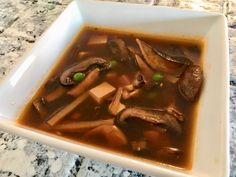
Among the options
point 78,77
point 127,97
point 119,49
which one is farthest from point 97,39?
point 127,97

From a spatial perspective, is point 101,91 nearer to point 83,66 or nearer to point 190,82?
point 83,66

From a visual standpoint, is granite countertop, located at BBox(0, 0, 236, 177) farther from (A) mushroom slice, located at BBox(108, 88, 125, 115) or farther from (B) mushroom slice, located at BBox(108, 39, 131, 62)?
(B) mushroom slice, located at BBox(108, 39, 131, 62)

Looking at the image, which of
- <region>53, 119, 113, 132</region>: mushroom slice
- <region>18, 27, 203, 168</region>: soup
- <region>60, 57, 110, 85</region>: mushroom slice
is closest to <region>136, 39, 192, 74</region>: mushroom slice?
<region>18, 27, 203, 168</region>: soup

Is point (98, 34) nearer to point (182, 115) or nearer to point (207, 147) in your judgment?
point (182, 115)

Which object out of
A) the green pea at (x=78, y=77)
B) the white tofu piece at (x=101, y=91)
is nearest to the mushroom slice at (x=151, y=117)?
the white tofu piece at (x=101, y=91)

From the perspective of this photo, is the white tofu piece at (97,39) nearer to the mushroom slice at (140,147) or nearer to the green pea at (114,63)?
the green pea at (114,63)
